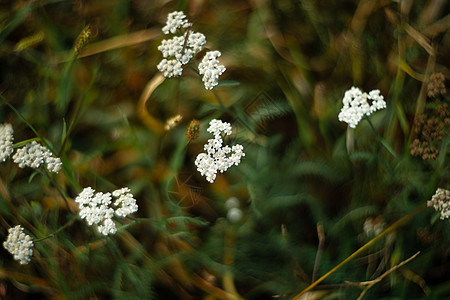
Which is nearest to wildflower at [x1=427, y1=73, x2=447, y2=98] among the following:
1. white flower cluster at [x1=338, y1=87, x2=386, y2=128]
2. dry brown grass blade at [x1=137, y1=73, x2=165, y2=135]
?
white flower cluster at [x1=338, y1=87, x2=386, y2=128]

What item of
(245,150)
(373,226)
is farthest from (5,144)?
(373,226)

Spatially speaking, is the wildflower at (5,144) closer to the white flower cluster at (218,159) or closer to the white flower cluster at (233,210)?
the white flower cluster at (218,159)

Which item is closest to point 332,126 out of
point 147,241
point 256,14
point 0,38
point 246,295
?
point 256,14

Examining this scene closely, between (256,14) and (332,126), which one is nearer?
(332,126)

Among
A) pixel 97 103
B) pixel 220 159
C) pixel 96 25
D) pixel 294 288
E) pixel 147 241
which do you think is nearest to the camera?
pixel 220 159

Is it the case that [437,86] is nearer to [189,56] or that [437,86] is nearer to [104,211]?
[189,56]

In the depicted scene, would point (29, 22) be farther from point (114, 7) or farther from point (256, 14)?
point (256, 14)

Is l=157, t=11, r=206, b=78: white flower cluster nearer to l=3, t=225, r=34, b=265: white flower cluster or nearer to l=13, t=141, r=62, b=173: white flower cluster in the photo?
l=13, t=141, r=62, b=173: white flower cluster
